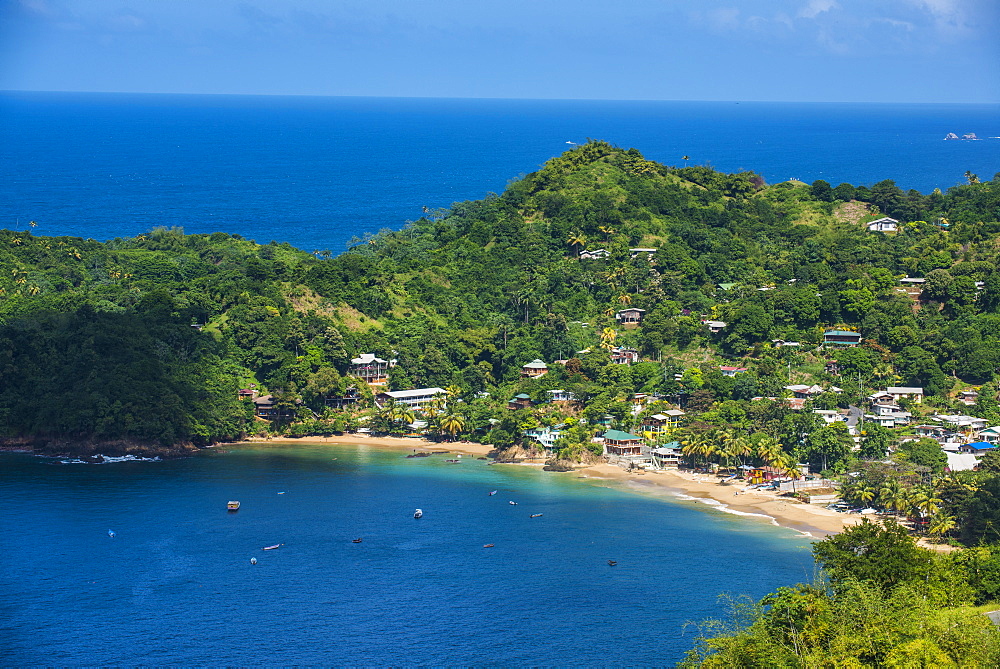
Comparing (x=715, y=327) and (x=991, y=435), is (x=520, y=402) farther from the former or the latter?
(x=991, y=435)

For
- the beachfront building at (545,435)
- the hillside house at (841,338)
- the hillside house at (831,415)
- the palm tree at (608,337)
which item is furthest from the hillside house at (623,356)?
the hillside house at (831,415)

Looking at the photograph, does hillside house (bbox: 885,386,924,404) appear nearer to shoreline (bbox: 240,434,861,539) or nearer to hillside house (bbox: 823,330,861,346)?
hillside house (bbox: 823,330,861,346)

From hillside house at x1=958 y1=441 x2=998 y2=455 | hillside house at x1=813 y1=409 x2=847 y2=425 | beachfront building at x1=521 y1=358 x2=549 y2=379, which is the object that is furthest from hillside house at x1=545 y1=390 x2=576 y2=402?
hillside house at x1=958 y1=441 x2=998 y2=455

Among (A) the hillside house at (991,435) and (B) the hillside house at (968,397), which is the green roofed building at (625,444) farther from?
(B) the hillside house at (968,397)

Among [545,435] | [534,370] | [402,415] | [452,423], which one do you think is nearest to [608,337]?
[534,370]

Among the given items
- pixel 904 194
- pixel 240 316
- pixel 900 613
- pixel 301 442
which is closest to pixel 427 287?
pixel 240 316

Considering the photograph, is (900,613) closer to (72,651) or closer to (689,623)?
(689,623)
